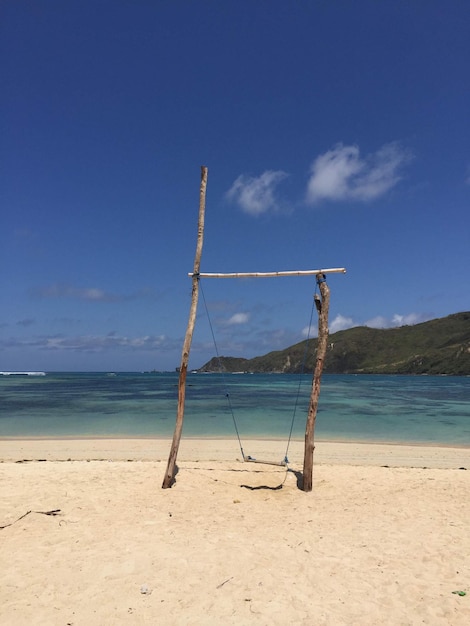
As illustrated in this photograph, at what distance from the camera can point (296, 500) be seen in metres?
8.48

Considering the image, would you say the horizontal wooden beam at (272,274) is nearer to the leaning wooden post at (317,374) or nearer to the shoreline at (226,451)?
the leaning wooden post at (317,374)

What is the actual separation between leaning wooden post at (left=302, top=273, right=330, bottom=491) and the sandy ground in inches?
18.6

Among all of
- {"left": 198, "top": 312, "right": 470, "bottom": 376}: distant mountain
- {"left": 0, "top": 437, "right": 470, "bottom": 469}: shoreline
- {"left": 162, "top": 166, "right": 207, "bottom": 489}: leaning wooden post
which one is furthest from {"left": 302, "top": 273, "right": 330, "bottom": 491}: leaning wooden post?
{"left": 198, "top": 312, "right": 470, "bottom": 376}: distant mountain

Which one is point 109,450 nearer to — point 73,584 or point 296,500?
point 296,500

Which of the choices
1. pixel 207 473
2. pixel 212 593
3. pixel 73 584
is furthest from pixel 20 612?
pixel 207 473

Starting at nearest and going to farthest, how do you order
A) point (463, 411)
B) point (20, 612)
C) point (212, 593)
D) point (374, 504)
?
point (20, 612), point (212, 593), point (374, 504), point (463, 411)

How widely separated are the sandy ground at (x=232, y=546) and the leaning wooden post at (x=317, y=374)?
0.47 meters

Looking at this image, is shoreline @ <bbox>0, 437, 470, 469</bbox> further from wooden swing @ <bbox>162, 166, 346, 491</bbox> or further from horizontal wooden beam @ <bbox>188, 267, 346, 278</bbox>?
horizontal wooden beam @ <bbox>188, 267, 346, 278</bbox>

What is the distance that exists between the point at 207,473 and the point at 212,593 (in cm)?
543

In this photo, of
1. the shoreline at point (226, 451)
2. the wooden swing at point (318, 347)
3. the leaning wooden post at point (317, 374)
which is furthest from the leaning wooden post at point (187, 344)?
the shoreline at point (226, 451)

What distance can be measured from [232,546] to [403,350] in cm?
15327

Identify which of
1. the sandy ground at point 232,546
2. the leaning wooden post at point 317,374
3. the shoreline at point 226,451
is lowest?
the shoreline at point 226,451

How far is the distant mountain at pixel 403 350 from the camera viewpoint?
121875mm

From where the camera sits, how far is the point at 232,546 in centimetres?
615
